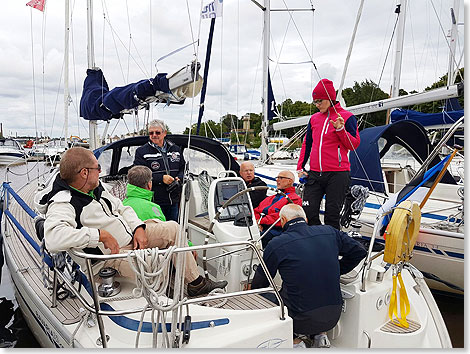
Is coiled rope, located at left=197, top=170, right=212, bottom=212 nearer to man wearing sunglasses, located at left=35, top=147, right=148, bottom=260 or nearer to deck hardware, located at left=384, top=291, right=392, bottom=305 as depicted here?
man wearing sunglasses, located at left=35, top=147, right=148, bottom=260

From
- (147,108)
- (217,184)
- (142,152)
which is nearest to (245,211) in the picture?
Result: (217,184)

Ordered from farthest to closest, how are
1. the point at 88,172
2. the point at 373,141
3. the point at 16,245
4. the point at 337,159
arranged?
1. the point at 373,141
2. the point at 16,245
3. the point at 337,159
4. the point at 88,172

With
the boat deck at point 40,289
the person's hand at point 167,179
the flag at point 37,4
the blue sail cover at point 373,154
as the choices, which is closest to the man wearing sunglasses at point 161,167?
the person's hand at point 167,179

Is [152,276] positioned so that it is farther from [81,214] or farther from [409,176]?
[409,176]

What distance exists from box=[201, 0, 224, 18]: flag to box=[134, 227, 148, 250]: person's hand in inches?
63.8

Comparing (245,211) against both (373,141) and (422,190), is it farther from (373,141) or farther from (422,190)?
(373,141)

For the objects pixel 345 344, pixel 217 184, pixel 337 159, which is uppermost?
pixel 337 159

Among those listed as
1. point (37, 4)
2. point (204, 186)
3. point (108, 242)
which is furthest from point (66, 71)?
point (108, 242)

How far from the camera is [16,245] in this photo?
400cm

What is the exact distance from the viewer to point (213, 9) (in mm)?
2799

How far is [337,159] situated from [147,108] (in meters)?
2.57

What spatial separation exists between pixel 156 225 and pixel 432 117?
795cm

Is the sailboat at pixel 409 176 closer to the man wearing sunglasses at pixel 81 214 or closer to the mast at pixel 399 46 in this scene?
the mast at pixel 399 46

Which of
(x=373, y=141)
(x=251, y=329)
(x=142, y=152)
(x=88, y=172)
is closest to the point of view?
(x=251, y=329)
